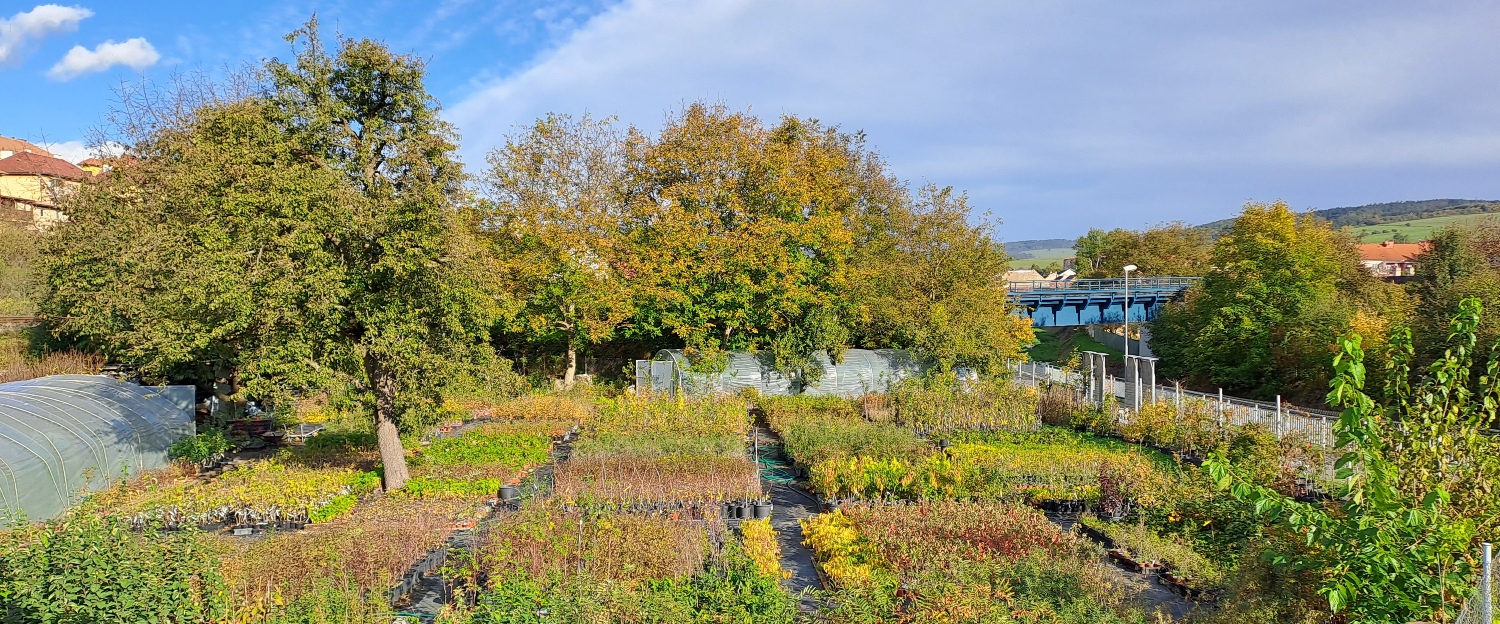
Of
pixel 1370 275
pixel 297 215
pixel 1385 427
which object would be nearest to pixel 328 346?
pixel 297 215

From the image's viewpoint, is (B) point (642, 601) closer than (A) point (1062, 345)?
Yes

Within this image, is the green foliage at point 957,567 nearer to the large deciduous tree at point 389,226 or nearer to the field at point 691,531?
the field at point 691,531

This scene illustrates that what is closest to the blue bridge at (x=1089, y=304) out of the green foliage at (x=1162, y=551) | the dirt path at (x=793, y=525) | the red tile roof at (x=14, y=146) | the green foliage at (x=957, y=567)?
the dirt path at (x=793, y=525)

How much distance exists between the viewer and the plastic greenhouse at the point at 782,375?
859 inches

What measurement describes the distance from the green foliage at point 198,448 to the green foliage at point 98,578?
778 cm

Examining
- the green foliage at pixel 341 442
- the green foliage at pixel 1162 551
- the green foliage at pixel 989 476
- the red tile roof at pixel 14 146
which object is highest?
the red tile roof at pixel 14 146

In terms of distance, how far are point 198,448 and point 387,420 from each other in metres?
4.42

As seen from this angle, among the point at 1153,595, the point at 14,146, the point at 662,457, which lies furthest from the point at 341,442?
the point at 14,146

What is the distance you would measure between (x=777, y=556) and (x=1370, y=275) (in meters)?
32.5

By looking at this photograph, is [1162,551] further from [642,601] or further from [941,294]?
[941,294]

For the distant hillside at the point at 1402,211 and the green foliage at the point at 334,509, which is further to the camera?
the distant hillside at the point at 1402,211

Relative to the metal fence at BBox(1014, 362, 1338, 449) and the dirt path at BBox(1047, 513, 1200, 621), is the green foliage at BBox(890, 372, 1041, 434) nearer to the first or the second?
the metal fence at BBox(1014, 362, 1338, 449)

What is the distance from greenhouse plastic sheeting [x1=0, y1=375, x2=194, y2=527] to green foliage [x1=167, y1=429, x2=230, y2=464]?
31 cm

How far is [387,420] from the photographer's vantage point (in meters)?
11.1
